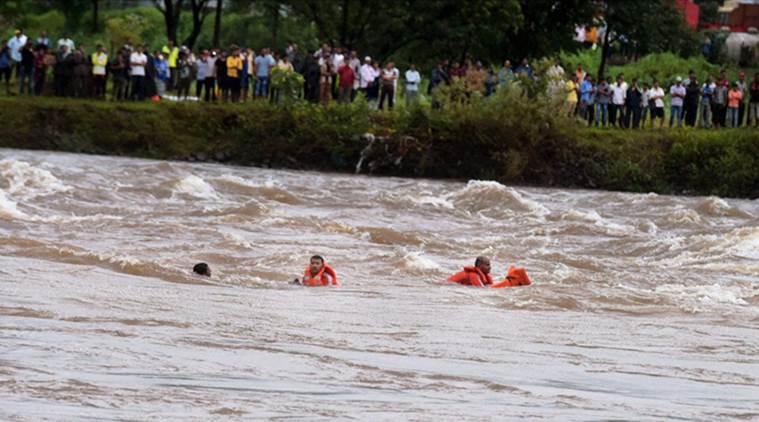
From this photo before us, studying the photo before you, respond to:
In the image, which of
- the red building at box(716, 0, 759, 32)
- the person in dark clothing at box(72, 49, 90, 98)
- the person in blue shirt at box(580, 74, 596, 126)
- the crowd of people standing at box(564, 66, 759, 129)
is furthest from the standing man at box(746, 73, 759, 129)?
the red building at box(716, 0, 759, 32)

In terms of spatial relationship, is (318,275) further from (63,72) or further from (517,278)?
(63,72)

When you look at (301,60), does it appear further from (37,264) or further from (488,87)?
(37,264)

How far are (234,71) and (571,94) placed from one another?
8809mm

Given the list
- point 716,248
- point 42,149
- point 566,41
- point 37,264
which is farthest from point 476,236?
point 566,41

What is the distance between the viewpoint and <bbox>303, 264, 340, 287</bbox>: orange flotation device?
21.0m

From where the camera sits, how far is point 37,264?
Result: 20.8 m

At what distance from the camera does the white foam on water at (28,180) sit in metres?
31.3

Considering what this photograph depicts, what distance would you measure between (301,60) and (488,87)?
5.21m

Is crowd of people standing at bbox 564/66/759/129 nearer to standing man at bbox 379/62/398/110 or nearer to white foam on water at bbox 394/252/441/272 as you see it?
standing man at bbox 379/62/398/110

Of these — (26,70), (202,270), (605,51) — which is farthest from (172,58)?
(202,270)

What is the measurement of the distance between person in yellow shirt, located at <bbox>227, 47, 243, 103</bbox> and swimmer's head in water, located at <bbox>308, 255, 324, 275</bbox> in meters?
19.7

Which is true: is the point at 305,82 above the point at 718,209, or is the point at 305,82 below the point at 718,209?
above

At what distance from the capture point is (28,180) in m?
32.6

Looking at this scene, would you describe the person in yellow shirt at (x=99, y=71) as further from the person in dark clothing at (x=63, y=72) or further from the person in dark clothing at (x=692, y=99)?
the person in dark clothing at (x=692, y=99)
